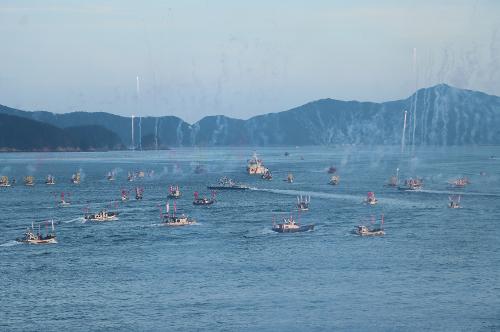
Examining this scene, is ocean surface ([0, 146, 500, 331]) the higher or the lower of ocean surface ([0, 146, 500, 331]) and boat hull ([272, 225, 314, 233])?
the lower

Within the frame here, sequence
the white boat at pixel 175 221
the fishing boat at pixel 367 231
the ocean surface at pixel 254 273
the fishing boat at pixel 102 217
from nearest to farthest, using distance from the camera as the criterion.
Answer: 1. the ocean surface at pixel 254 273
2. the fishing boat at pixel 367 231
3. the white boat at pixel 175 221
4. the fishing boat at pixel 102 217

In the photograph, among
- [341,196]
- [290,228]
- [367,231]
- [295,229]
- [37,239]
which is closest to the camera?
[37,239]

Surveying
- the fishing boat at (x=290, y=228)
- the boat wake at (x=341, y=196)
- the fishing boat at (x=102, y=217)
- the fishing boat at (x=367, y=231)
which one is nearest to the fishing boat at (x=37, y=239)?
the fishing boat at (x=102, y=217)

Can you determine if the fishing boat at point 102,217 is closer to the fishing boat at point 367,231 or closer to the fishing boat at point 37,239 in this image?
the fishing boat at point 37,239

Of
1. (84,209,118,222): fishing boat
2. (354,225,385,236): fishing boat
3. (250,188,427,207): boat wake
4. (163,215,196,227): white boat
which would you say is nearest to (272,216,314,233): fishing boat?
(354,225,385,236): fishing boat

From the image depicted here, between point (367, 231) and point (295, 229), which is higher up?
point (367, 231)

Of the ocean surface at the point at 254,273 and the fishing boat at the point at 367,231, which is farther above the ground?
the fishing boat at the point at 367,231

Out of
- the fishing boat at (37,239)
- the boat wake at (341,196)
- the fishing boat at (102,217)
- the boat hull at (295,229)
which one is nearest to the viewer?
the fishing boat at (37,239)

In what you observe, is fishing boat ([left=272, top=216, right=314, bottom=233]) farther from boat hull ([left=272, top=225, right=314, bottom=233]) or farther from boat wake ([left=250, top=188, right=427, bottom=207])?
boat wake ([left=250, top=188, right=427, bottom=207])

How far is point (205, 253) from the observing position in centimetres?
8419

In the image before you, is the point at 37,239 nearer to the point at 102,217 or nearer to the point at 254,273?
the point at 102,217

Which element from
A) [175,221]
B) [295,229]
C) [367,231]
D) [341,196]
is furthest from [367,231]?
[341,196]

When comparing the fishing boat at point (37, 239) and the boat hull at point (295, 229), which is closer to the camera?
the fishing boat at point (37, 239)

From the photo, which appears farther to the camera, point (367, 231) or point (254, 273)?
point (367, 231)
